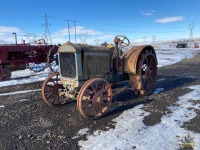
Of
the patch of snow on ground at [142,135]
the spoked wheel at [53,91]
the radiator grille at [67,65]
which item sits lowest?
the patch of snow on ground at [142,135]

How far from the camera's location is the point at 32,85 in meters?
9.20

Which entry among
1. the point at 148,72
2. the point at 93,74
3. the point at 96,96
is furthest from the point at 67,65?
the point at 148,72

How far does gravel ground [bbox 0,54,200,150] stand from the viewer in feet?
13.7

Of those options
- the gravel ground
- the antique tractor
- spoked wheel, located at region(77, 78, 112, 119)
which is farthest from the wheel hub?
spoked wheel, located at region(77, 78, 112, 119)

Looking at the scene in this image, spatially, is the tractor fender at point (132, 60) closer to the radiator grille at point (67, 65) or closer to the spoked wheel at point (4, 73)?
the radiator grille at point (67, 65)

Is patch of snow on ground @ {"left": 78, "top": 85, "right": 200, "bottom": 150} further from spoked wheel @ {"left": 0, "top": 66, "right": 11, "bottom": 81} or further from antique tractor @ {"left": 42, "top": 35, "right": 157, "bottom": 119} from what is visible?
spoked wheel @ {"left": 0, "top": 66, "right": 11, "bottom": 81}

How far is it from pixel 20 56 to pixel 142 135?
8.30 meters

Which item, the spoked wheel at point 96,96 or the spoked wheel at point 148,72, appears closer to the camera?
the spoked wheel at point 96,96

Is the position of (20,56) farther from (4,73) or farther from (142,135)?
(142,135)

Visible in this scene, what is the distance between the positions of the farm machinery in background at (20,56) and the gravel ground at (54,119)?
3170mm

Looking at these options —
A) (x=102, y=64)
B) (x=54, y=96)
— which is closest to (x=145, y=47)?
(x=102, y=64)

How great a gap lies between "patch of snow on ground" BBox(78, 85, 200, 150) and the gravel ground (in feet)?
0.56

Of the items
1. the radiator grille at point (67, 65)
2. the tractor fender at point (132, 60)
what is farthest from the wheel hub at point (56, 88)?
the tractor fender at point (132, 60)

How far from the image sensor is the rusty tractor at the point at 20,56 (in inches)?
400
